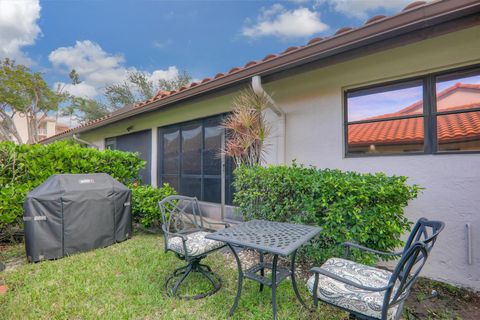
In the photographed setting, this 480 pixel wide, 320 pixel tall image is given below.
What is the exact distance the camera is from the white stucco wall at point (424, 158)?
2.61 metres

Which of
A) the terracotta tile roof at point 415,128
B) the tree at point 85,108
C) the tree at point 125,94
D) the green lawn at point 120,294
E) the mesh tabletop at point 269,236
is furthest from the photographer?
the tree at point 85,108

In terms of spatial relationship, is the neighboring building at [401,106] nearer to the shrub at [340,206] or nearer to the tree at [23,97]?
the shrub at [340,206]

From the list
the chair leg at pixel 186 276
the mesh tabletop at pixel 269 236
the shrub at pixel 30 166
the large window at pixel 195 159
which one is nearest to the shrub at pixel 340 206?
the mesh tabletop at pixel 269 236

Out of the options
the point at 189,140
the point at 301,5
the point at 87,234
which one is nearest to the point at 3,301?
the point at 87,234

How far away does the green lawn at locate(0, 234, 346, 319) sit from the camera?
84.5 inches

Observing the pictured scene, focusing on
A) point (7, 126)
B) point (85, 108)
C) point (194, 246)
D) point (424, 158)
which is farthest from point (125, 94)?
point (424, 158)

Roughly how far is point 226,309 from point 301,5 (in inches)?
244

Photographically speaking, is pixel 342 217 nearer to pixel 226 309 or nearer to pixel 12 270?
pixel 226 309

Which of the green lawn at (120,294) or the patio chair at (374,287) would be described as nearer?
the patio chair at (374,287)

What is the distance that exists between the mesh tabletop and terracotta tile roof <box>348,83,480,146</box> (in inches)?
74.9

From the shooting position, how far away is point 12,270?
120 inches

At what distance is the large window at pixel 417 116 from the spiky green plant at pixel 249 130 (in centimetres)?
133

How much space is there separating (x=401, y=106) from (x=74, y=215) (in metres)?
5.06

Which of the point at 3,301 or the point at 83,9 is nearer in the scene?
the point at 3,301
